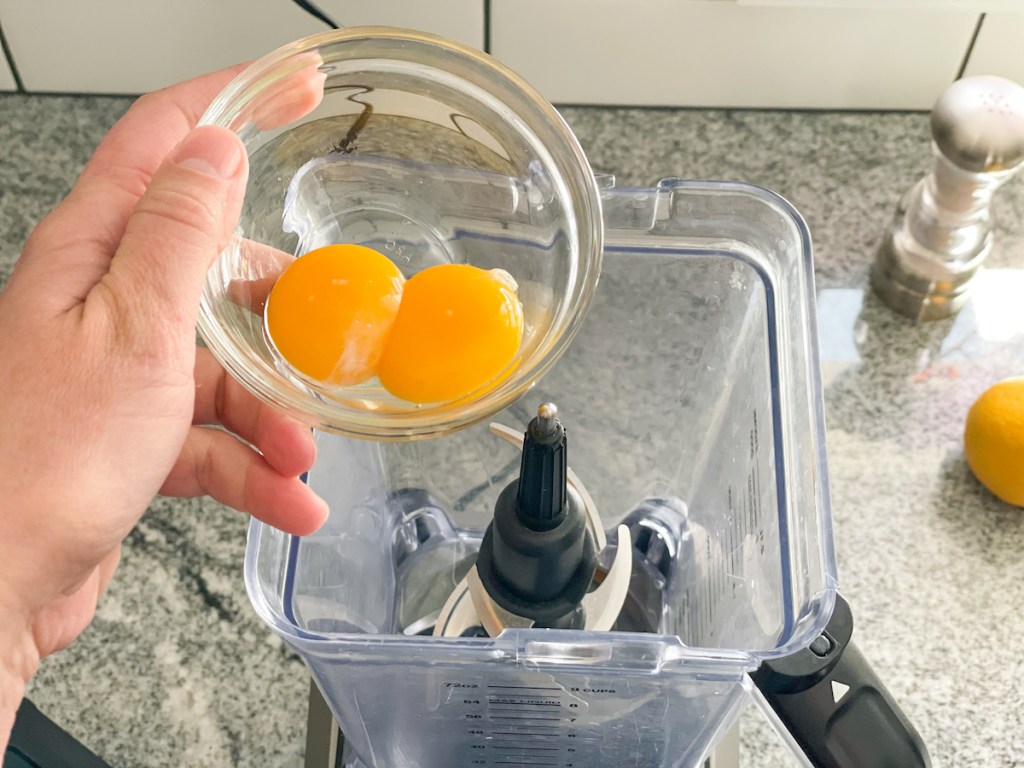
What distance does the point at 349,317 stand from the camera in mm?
520

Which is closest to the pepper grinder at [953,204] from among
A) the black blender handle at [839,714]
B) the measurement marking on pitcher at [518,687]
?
the black blender handle at [839,714]

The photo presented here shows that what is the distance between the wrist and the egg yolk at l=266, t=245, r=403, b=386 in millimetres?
168

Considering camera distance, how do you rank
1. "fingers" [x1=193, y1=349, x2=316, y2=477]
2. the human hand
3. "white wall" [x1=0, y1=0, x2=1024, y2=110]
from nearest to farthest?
the human hand
"fingers" [x1=193, y1=349, x2=316, y2=477]
"white wall" [x1=0, y1=0, x2=1024, y2=110]

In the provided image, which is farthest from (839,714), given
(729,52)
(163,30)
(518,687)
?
(163,30)

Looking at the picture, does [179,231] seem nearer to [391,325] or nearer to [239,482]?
[391,325]

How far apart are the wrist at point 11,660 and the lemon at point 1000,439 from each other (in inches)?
22.8

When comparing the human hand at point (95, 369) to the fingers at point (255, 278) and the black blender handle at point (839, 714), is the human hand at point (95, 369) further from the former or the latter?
the black blender handle at point (839, 714)

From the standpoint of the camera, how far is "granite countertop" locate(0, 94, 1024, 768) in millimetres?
682

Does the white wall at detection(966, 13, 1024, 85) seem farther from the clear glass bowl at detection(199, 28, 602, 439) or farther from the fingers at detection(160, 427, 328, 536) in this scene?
the fingers at detection(160, 427, 328, 536)

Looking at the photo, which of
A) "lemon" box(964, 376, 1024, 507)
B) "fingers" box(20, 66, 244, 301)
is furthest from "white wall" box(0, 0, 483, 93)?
"lemon" box(964, 376, 1024, 507)

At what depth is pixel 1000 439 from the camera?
0.71 metres

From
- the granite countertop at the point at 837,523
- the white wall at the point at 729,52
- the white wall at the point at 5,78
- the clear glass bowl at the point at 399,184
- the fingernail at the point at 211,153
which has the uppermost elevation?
the fingernail at the point at 211,153

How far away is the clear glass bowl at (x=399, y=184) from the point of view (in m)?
0.54

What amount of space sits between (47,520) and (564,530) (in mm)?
241
